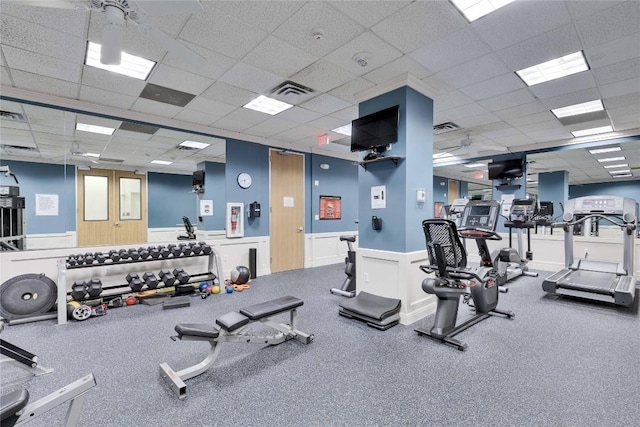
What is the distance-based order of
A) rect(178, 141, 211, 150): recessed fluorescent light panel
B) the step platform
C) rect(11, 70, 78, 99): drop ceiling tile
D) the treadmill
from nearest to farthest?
the step platform
rect(11, 70, 78, 99): drop ceiling tile
the treadmill
rect(178, 141, 211, 150): recessed fluorescent light panel

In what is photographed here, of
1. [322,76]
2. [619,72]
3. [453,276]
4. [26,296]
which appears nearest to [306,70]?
[322,76]

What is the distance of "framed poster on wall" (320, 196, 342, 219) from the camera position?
24.5 ft

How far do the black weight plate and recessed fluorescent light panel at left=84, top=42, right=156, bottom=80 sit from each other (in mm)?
Answer: 2697

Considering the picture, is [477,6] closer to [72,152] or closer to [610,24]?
[610,24]

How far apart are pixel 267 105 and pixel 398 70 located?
80.7 inches

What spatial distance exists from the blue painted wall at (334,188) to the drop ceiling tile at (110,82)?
4.08 m

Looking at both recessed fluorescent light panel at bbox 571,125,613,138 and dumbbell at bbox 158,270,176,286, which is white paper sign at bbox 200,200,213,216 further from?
recessed fluorescent light panel at bbox 571,125,613,138

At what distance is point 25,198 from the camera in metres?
4.59

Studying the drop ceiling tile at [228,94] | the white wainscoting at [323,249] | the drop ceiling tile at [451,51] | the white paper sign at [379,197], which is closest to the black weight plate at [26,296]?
the drop ceiling tile at [228,94]

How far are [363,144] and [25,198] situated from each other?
5.25 meters

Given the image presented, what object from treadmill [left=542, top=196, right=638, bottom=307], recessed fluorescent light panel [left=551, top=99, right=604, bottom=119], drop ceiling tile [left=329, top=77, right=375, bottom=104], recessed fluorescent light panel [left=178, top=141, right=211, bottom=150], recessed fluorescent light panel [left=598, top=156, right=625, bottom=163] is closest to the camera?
drop ceiling tile [left=329, top=77, right=375, bottom=104]

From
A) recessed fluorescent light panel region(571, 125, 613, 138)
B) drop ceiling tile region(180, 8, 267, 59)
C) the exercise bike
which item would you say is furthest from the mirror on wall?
recessed fluorescent light panel region(571, 125, 613, 138)

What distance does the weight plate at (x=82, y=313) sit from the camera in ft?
11.8

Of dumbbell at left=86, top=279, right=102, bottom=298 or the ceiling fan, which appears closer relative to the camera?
the ceiling fan
